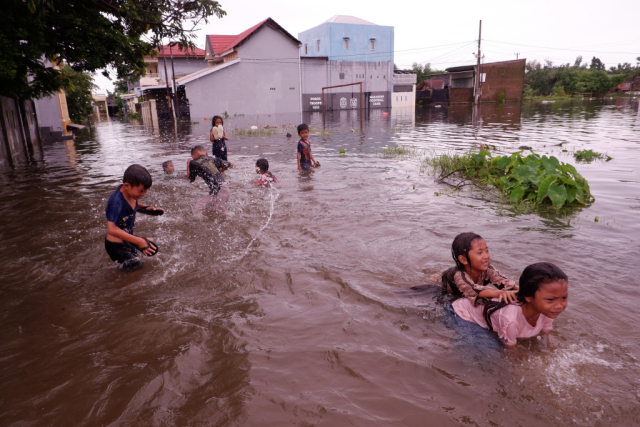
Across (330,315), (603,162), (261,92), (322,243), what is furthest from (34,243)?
(261,92)

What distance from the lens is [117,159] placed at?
13.6 metres

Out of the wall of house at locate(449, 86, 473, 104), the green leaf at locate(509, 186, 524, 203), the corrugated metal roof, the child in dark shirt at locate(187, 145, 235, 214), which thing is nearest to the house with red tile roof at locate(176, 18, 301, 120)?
the corrugated metal roof

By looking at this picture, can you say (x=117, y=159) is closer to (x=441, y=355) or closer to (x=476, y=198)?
(x=476, y=198)

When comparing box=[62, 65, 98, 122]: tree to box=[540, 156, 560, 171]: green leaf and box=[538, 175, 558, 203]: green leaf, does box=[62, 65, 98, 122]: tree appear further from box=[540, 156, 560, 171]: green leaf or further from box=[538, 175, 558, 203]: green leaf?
box=[538, 175, 558, 203]: green leaf

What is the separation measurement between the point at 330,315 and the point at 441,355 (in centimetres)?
102

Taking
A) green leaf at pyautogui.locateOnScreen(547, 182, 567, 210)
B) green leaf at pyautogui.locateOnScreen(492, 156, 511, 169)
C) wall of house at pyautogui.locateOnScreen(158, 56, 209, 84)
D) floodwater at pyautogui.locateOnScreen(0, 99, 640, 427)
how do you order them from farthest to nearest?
wall of house at pyautogui.locateOnScreen(158, 56, 209, 84) → green leaf at pyautogui.locateOnScreen(492, 156, 511, 169) → green leaf at pyautogui.locateOnScreen(547, 182, 567, 210) → floodwater at pyautogui.locateOnScreen(0, 99, 640, 427)

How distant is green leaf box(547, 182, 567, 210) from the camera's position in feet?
21.0

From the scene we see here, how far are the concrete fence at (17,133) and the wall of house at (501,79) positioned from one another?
47.6 meters

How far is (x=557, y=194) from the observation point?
6.48 m

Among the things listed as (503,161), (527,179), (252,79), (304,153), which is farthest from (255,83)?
(527,179)

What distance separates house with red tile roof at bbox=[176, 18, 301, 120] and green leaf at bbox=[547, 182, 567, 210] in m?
32.4

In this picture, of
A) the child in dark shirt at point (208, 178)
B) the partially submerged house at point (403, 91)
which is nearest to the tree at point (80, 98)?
the child in dark shirt at point (208, 178)

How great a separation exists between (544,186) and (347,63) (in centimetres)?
4155

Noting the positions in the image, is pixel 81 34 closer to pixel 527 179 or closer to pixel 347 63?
pixel 527 179
